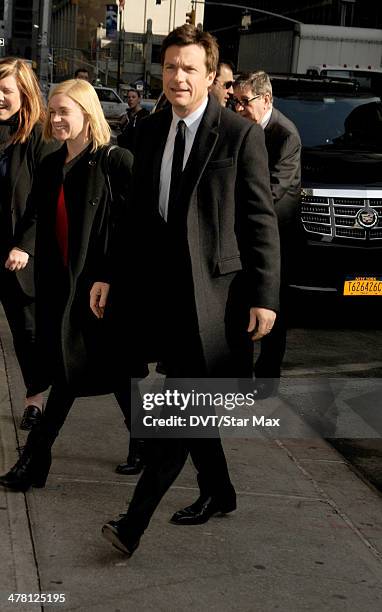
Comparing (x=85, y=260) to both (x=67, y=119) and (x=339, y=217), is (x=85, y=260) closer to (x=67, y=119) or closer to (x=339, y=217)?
(x=67, y=119)

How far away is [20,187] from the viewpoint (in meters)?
5.64

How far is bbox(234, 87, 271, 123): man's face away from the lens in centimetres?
612

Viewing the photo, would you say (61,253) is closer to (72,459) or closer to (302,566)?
(72,459)

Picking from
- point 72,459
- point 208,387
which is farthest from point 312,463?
point 208,387

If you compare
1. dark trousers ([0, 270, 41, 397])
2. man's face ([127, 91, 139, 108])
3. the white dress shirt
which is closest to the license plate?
dark trousers ([0, 270, 41, 397])

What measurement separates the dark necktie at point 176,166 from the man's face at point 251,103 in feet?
6.82

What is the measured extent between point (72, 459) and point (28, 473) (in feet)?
1.83

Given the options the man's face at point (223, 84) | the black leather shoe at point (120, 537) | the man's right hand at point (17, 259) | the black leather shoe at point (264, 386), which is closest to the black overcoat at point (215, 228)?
the black leather shoe at point (120, 537)

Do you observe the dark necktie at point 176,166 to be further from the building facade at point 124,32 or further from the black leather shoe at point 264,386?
the building facade at point 124,32

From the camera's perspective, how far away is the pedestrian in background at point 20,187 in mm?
5586

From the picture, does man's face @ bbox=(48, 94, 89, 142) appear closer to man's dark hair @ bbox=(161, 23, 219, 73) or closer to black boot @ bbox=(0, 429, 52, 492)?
man's dark hair @ bbox=(161, 23, 219, 73)

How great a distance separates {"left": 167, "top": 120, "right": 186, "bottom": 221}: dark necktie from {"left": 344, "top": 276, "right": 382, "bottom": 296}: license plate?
5197mm

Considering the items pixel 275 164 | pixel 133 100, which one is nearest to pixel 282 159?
pixel 275 164

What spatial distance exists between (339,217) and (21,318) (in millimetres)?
4221
